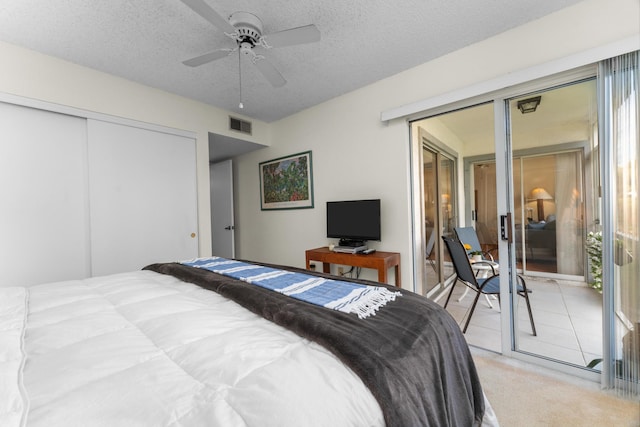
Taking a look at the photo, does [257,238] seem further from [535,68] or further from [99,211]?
[535,68]

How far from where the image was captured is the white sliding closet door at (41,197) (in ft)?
7.06

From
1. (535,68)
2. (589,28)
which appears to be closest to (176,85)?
(535,68)

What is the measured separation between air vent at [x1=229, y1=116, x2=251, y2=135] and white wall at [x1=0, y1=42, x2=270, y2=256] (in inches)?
3.1

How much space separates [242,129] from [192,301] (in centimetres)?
295

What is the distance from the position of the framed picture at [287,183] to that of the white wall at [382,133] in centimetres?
10

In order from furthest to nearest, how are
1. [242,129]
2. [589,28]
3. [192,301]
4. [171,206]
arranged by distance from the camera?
[242,129] → [171,206] → [589,28] → [192,301]

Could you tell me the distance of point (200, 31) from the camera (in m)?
1.99

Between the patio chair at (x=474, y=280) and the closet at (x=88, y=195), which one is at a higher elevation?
the closet at (x=88, y=195)

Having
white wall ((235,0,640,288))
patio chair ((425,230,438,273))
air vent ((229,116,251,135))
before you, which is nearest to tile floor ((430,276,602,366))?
white wall ((235,0,640,288))

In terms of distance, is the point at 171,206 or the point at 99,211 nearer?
the point at 99,211

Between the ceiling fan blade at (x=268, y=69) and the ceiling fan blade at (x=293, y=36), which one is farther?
the ceiling fan blade at (x=268, y=69)

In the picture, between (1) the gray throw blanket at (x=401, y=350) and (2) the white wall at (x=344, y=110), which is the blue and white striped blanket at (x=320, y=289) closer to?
(1) the gray throw blanket at (x=401, y=350)

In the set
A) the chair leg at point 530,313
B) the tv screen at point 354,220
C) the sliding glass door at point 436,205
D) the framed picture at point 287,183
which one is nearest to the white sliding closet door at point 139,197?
the framed picture at point 287,183

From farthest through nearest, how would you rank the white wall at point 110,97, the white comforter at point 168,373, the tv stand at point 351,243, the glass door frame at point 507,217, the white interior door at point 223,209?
1. the white interior door at point 223,209
2. the tv stand at point 351,243
3. the white wall at point 110,97
4. the glass door frame at point 507,217
5. the white comforter at point 168,373
